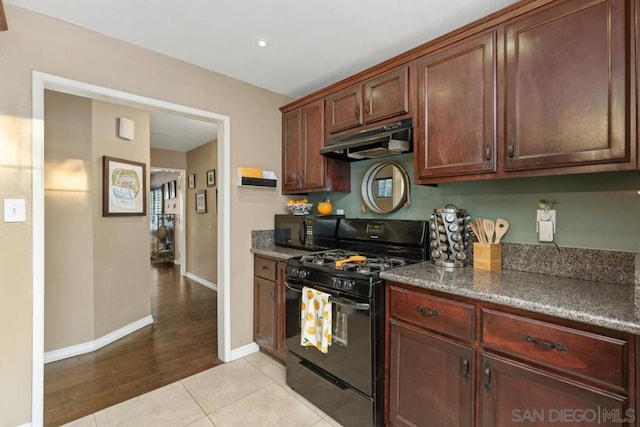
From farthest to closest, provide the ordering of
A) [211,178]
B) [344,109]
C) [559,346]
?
[211,178], [344,109], [559,346]

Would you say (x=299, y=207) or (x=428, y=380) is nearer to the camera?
(x=428, y=380)

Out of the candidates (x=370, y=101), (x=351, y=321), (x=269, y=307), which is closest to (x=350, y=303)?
(x=351, y=321)

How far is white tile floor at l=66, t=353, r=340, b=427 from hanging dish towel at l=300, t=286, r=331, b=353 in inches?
17.2

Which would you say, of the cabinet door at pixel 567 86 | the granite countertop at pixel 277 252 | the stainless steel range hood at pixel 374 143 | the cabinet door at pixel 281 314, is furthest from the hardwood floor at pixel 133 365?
the cabinet door at pixel 567 86

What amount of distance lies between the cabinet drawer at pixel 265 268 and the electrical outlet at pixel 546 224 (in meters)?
1.86

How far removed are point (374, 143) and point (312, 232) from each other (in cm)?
92

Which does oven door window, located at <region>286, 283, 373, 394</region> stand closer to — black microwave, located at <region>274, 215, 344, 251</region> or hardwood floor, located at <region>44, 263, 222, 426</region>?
black microwave, located at <region>274, 215, 344, 251</region>

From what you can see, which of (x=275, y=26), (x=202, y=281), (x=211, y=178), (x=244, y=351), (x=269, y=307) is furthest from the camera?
(x=202, y=281)

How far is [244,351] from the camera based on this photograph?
2.73 meters

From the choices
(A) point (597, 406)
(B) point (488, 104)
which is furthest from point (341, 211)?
(A) point (597, 406)

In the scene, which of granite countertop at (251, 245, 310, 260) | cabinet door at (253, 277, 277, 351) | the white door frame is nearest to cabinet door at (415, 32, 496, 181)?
granite countertop at (251, 245, 310, 260)

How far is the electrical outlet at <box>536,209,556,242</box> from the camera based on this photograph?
1.69 metres

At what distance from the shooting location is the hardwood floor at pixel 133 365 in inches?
81.0

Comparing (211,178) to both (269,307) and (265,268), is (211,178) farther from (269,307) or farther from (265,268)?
(269,307)
